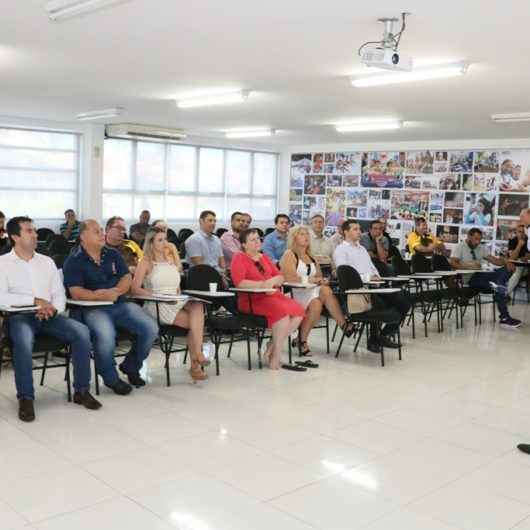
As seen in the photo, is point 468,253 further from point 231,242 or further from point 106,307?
point 106,307

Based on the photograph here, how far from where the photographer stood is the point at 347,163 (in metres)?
13.8

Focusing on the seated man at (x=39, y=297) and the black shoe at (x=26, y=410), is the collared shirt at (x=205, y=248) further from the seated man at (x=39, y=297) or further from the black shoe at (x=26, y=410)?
the black shoe at (x=26, y=410)

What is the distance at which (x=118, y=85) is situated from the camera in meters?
7.68

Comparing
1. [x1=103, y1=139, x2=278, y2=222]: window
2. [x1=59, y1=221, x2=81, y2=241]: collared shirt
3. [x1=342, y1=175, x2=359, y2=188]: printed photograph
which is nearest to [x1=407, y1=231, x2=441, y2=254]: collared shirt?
[x1=342, y1=175, x2=359, y2=188]: printed photograph

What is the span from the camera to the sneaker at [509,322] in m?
8.58

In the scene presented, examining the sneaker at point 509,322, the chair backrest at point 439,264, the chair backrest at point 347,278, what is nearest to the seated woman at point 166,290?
the chair backrest at point 347,278

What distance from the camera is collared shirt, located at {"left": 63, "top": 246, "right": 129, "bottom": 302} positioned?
485 centimetres

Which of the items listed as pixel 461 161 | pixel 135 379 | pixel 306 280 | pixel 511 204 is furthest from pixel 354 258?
pixel 461 161

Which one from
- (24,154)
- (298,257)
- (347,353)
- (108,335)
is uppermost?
(24,154)

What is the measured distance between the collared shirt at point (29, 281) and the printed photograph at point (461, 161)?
9131 mm

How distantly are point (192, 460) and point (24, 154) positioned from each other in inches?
366

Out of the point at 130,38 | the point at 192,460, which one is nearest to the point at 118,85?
the point at 130,38

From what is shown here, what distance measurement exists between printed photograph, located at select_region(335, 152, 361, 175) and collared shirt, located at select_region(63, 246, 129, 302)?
923 centimetres

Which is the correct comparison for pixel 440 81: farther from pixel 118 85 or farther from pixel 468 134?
pixel 468 134
